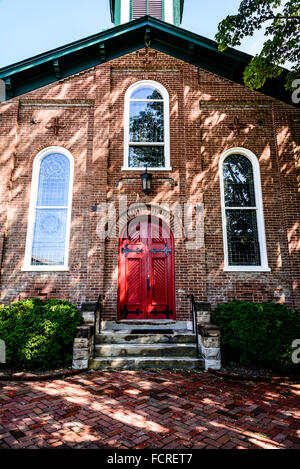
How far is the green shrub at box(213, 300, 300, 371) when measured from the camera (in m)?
5.68

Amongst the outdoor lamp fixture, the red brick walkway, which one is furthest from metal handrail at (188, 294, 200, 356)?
the outdoor lamp fixture

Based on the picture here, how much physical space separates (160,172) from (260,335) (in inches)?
199

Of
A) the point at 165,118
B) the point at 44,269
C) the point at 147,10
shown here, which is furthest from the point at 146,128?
the point at 147,10

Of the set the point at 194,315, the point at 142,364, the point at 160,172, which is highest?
the point at 160,172

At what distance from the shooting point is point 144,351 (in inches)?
240

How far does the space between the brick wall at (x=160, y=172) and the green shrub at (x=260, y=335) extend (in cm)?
131

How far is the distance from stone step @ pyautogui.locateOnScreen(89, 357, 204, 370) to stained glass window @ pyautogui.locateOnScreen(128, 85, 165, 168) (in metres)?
5.39

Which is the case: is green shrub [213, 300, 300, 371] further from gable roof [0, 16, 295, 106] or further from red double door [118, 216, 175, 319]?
gable roof [0, 16, 295, 106]

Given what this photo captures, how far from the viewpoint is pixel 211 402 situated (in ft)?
14.2

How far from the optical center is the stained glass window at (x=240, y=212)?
8047mm

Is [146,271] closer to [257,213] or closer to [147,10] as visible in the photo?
[257,213]

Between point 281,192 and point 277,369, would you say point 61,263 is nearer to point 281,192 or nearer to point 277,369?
point 277,369

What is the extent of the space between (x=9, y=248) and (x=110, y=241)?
9.31 ft

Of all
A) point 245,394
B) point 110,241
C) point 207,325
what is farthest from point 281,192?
point 245,394
